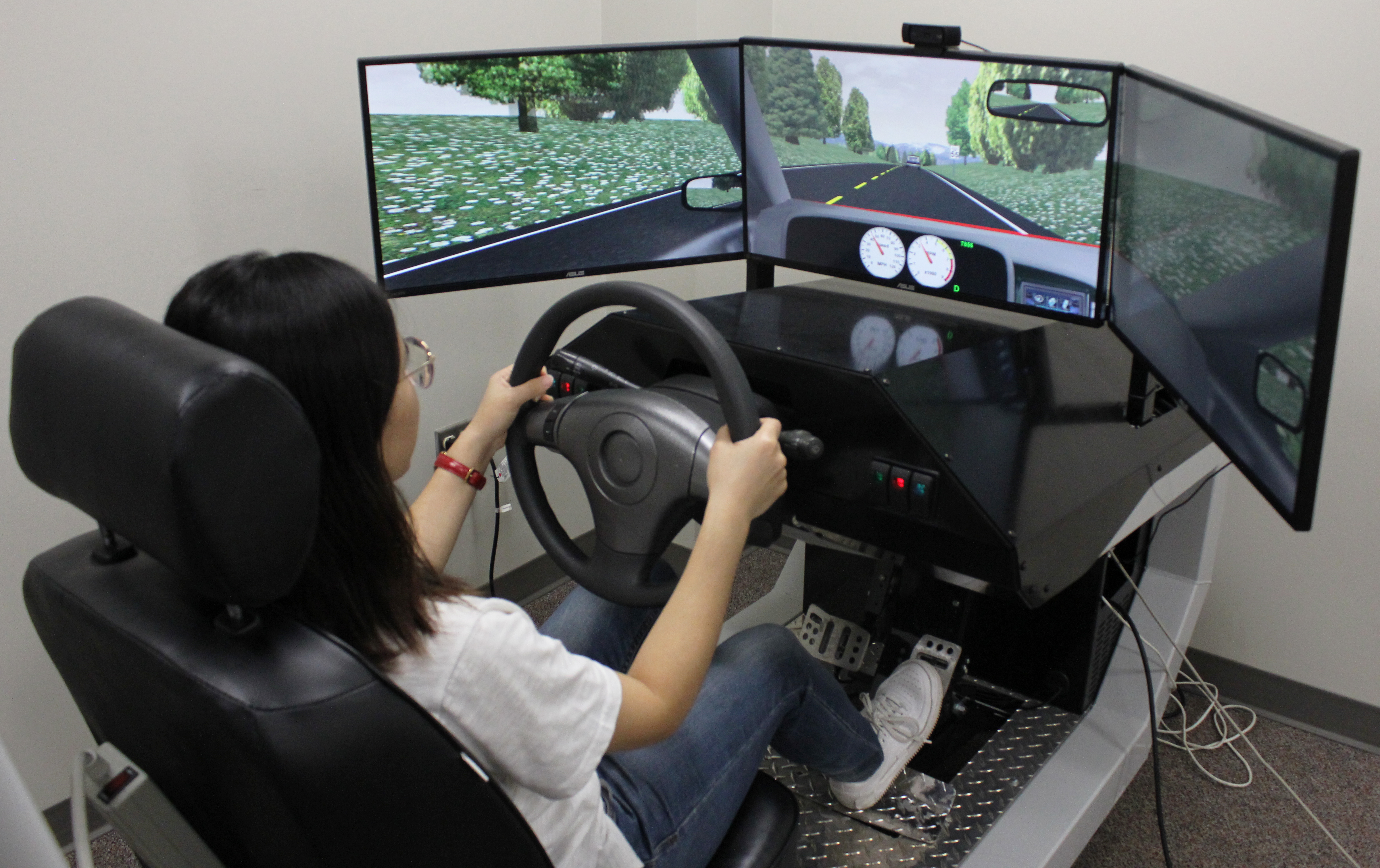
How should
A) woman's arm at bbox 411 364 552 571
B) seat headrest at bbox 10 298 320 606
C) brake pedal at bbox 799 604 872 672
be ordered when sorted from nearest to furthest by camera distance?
seat headrest at bbox 10 298 320 606 < woman's arm at bbox 411 364 552 571 < brake pedal at bbox 799 604 872 672

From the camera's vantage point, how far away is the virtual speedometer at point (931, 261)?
170cm

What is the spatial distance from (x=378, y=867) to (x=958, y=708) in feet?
4.29

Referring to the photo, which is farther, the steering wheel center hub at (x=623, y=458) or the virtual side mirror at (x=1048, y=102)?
the virtual side mirror at (x=1048, y=102)

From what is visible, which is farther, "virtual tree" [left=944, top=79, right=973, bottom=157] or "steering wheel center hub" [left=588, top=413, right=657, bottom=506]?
"virtual tree" [left=944, top=79, right=973, bottom=157]

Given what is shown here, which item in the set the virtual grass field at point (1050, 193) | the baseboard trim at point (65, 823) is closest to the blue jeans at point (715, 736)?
the virtual grass field at point (1050, 193)

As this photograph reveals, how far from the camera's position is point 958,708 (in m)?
1.90

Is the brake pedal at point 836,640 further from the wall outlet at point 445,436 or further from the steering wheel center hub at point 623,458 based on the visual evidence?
the wall outlet at point 445,436

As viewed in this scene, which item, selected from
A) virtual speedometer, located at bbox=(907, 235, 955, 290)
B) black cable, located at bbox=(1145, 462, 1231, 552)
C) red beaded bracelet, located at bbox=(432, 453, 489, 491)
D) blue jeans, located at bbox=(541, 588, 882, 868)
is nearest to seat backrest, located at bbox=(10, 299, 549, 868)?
blue jeans, located at bbox=(541, 588, 882, 868)

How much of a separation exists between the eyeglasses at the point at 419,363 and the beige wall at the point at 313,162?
929mm

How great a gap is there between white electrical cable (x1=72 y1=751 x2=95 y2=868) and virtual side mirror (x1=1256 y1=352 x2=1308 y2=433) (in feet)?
3.53

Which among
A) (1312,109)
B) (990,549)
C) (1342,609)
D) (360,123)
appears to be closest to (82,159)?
(360,123)

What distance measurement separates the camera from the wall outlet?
2.43 metres

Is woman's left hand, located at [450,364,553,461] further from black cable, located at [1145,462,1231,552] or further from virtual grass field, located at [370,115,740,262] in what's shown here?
black cable, located at [1145,462,1231,552]

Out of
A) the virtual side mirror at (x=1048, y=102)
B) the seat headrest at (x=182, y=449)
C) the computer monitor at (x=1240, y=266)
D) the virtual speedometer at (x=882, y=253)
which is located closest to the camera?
the seat headrest at (x=182, y=449)
